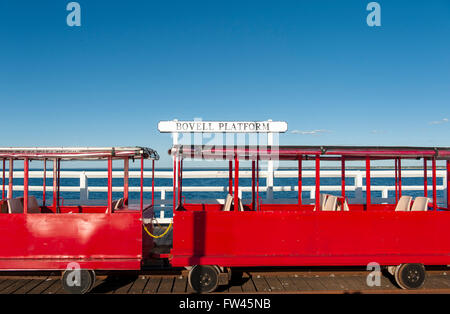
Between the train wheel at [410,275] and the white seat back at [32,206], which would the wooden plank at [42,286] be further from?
the train wheel at [410,275]

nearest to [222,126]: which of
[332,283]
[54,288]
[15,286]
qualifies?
[332,283]

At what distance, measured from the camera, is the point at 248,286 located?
593cm

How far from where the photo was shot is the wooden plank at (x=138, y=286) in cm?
571

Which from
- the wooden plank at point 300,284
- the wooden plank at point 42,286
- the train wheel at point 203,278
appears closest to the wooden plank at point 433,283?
the wooden plank at point 300,284

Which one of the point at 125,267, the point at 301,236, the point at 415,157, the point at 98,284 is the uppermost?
the point at 415,157

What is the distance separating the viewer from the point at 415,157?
20.2 ft

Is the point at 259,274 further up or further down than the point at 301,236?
further down

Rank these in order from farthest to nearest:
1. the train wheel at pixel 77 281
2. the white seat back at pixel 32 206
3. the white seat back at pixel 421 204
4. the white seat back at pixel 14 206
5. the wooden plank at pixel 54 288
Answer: the white seat back at pixel 32 206, the white seat back at pixel 421 204, the white seat back at pixel 14 206, the wooden plank at pixel 54 288, the train wheel at pixel 77 281

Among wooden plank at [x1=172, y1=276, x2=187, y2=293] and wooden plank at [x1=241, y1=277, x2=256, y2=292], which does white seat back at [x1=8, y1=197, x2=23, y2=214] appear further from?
wooden plank at [x1=241, y1=277, x2=256, y2=292]

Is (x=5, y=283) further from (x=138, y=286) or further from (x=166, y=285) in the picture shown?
(x=166, y=285)

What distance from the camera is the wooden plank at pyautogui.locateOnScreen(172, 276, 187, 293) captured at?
577 cm
